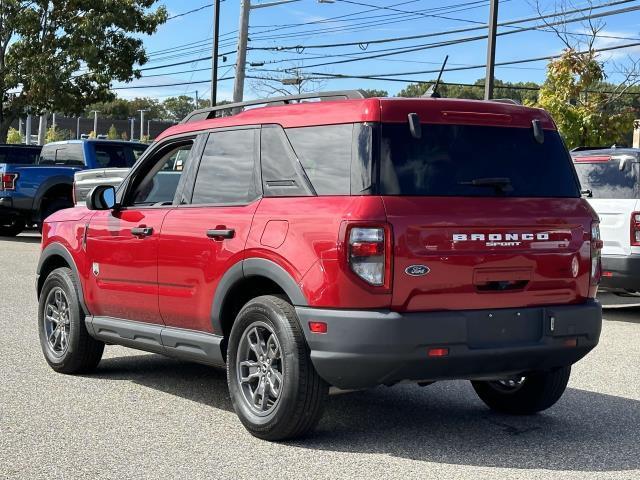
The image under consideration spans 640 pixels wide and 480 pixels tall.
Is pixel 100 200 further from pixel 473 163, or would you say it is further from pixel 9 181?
pixel 9 181

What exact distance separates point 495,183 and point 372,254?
0.93m

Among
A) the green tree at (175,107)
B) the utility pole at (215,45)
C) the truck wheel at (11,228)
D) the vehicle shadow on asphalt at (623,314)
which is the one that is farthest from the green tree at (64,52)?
the green tree at (175,107)

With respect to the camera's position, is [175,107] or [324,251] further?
[175,107]

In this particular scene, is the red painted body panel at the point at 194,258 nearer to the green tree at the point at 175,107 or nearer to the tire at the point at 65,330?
the tire at the point at 65,330

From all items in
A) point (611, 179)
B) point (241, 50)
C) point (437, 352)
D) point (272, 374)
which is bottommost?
point (272, 374)

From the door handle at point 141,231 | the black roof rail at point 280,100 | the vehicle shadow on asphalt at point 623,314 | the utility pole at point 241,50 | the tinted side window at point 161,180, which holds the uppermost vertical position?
the utility pole at point 241,50

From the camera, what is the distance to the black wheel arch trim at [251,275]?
565cm

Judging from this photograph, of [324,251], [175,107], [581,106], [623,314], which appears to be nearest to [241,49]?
[581,106]

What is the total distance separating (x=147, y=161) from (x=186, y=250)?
3.70 feet

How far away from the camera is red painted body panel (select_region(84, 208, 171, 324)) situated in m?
6.93

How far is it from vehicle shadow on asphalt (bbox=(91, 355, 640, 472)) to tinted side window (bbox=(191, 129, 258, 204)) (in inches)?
55.9

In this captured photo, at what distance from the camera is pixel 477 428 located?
6.42 metres

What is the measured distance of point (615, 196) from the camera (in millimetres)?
11953

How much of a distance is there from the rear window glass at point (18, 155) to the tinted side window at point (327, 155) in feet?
66.2
